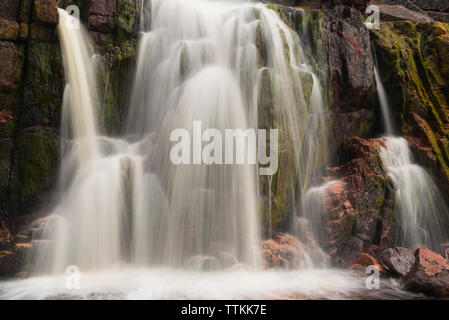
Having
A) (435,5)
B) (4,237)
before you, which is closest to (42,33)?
(4,237)

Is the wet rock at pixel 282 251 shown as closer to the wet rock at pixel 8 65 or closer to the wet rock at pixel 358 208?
the wet rock at pixel 358 208

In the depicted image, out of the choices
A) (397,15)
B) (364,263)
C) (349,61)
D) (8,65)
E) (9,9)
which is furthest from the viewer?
(397,15)

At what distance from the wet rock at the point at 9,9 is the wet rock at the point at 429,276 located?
9.35m

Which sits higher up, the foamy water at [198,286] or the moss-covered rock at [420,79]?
the moss-covered rock at [420,79]

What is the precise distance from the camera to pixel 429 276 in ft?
19.7

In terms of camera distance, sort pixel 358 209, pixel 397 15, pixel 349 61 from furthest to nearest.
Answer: pixel 397 15 → pixel 349 61 → pixel 358 209

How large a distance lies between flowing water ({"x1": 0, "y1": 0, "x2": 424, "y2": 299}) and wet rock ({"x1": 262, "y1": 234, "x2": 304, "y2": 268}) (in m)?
0.21

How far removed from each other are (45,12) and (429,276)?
908 centimetres

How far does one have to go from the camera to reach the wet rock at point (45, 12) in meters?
6.88

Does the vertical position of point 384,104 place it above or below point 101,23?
below

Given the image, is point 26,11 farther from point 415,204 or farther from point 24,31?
point 415,204

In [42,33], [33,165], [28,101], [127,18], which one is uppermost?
[127,18]

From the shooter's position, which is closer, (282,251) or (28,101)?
(28,101)

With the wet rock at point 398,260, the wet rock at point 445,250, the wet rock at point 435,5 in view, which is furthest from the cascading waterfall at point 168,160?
the wet rock at point 435,5
